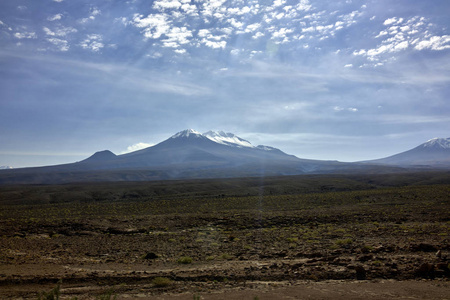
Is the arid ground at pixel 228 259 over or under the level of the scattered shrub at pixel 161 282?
under

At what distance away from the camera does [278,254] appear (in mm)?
16031

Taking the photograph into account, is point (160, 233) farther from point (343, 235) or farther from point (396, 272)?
point (396, 272)

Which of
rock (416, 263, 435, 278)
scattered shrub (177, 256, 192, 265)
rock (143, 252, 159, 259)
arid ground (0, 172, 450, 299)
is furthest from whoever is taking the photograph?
rock (143, 252, 159, 259)

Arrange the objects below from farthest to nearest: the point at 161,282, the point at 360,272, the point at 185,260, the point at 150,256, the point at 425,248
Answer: the point at 150,256, the point at 425,248, the point at 185,260, the point at 360,272, the point at 161,282

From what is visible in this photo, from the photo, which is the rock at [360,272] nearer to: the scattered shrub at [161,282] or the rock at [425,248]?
the rock at [425,248]

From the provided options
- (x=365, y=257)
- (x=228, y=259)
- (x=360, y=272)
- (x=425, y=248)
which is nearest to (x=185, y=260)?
(x=228, y=259)

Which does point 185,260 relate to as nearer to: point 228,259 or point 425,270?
point 228,259

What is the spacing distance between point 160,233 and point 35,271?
11.1m

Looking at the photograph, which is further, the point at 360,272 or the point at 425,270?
the point at 360,272

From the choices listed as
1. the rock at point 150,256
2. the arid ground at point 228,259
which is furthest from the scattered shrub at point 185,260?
the rock at point 150,256

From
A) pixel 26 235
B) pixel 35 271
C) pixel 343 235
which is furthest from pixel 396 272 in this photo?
pixel 26 235

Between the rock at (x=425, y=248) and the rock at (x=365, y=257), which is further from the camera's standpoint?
the rock at (x=425, y=248)

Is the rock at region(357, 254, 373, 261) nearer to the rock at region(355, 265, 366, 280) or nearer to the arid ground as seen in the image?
the arid ground

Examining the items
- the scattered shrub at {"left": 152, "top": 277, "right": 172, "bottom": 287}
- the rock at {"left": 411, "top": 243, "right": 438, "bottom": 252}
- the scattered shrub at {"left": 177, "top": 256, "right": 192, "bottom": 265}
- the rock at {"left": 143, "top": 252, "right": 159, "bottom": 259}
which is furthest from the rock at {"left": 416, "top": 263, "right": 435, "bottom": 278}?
the rock at {"left": 143, "top": 252, "right": 159, "bottom": 259}
